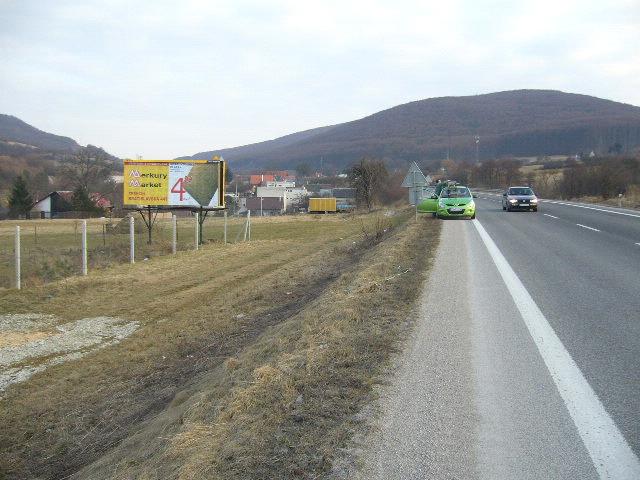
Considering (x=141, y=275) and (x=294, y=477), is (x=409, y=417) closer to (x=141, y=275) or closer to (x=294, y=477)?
(x=294, y=477)

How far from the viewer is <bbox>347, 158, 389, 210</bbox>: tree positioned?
68438 millimetres

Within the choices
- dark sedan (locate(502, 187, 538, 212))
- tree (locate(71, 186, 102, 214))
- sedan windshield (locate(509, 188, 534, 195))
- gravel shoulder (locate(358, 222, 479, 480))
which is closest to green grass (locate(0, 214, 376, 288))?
dark sedan (locate(502, 187, 538, 212))

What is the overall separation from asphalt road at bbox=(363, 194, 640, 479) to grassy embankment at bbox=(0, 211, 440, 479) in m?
0.44

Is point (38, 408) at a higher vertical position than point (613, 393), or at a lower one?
lower

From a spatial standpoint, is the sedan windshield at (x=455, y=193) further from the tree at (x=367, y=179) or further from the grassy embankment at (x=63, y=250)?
the tree at (x=367, y=179)

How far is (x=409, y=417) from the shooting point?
456 cm

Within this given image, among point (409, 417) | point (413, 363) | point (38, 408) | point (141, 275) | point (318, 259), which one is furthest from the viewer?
point (318, 259)

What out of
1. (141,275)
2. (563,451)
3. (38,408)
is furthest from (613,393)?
(141,275)

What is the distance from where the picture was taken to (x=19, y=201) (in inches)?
2643

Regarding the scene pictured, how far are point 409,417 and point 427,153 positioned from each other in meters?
196

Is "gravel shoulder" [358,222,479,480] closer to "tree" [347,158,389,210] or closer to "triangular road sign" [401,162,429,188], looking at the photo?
"triangular road sign" [401,162,429,188]

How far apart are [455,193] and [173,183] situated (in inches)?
503

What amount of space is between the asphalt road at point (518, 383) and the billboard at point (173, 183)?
1815 centimetres

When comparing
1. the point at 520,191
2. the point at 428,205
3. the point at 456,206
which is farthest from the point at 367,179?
the point at 456,206
